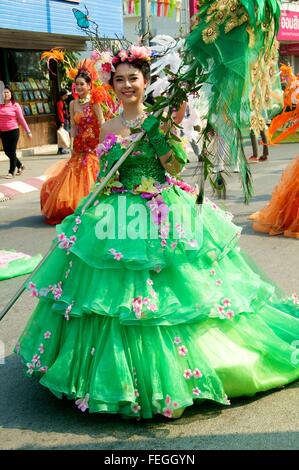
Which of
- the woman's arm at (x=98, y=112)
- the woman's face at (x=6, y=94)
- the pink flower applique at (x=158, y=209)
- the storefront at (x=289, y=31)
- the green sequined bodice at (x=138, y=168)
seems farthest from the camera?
the storefront at (x=289, y=31)

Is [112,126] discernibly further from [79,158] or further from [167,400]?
[79,158]

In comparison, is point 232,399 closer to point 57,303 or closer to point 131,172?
point 57,303

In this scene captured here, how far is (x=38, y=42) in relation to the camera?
18.0m

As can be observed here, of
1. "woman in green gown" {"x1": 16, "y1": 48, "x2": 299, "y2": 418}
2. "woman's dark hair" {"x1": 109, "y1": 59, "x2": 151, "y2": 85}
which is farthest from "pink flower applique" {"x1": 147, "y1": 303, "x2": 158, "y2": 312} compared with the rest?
"woman's dark hair" {"x1": 109, "y1": 59, "x2": 151, "y2": 85}

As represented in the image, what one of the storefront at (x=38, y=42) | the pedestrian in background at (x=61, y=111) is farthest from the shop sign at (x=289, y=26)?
the pedestrian in background at (x=61, y=111)

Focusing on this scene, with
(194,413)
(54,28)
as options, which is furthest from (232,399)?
(54,28)

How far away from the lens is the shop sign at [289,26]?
31266mm

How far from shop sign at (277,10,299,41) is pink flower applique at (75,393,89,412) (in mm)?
29679

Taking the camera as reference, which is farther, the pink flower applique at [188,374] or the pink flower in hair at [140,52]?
the pink flower in hair at [140,52]

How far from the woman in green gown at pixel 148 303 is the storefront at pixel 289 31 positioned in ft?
92.2

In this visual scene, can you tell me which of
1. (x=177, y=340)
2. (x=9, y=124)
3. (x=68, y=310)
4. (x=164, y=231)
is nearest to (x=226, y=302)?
(x=177, y=340)

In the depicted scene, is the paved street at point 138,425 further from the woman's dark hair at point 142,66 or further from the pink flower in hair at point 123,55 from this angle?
the pink flower in hair at point 123,55

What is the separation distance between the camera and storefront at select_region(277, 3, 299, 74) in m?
31.4

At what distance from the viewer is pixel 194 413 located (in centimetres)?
356
